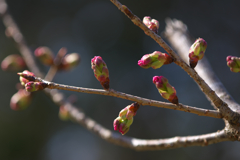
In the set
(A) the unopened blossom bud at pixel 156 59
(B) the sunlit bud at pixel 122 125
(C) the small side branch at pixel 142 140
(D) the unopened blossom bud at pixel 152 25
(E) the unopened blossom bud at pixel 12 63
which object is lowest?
(C) the small side branch at pixel 142 140

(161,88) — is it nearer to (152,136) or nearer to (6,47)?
(152,136)

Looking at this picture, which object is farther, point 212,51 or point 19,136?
point 212,51

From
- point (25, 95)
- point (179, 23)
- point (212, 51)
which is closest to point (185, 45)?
point (179, 23)

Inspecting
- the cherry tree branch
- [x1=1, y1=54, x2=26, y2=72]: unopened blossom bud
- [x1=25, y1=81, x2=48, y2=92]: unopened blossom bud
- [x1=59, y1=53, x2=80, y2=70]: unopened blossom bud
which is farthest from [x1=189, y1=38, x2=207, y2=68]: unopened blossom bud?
[x1=1, y1=54, x2=26, y2=72]: unopened blossom bud

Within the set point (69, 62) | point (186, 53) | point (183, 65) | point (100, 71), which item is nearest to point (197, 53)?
point (183, 65)

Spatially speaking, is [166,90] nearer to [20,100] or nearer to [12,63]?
[20,100]

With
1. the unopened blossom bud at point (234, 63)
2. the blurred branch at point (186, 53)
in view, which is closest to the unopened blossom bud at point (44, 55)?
the blurred branch at point (186, 53)

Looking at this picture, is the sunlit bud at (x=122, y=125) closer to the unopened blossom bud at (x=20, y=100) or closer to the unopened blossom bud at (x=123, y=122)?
the unopened blossom bud at (x=123, y=122)

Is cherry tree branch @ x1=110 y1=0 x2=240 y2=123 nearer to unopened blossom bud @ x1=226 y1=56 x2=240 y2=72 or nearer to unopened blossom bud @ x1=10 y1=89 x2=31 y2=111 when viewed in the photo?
unopened blossom bud @ x1=226 y1=56 x2=240 y2=72
